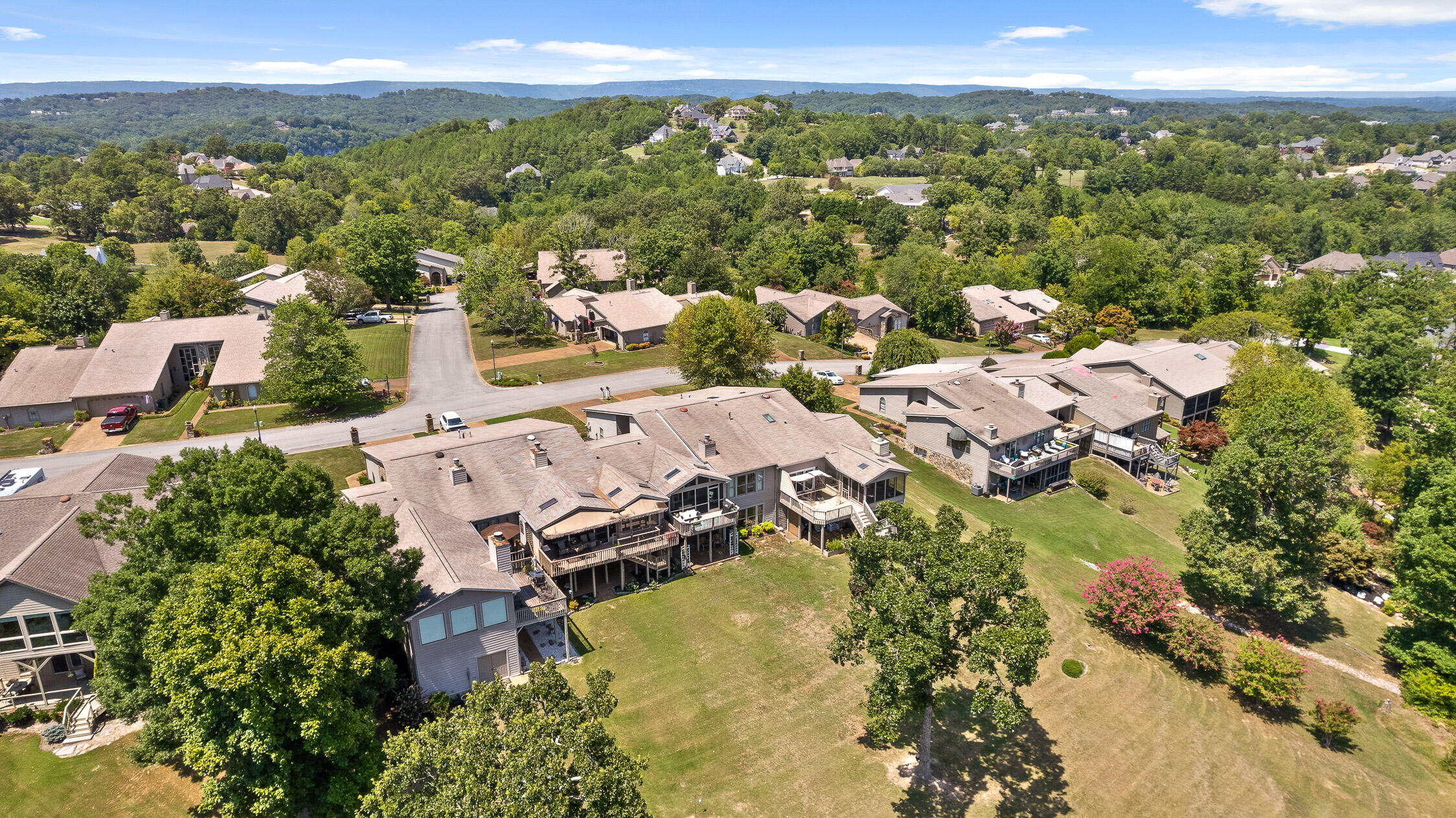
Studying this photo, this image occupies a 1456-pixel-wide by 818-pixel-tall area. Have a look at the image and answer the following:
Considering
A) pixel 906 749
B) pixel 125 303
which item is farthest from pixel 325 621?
pixel 125 303

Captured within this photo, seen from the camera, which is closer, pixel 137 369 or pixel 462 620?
pixel 462 620

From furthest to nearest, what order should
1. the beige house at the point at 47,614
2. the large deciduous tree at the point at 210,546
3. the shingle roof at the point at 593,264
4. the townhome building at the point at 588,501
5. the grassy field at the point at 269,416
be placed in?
the shingle roof at the point at 593,264, the grassy field at the point at 269,416, the townhome building at the point at 588,501, the beige house at the point at 47,614, the large deciduous tree at the point at 210,546

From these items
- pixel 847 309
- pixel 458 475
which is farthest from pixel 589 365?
pixel 458 475

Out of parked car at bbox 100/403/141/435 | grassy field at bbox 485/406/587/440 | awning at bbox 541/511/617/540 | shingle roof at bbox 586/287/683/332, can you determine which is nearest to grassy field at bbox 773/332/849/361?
shingle roof at bbox 586/287/683/332

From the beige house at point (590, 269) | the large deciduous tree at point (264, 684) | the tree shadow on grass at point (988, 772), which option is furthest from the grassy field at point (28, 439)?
the tree shadow on grass at point (988, 772)

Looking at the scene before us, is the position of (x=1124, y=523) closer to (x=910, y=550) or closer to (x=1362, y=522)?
(x=1362, y=522)

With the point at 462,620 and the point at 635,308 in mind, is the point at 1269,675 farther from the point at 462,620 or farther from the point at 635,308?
the point at 635,308

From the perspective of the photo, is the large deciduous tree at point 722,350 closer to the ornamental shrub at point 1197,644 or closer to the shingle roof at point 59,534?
the ornamental shrub at point 1197,644

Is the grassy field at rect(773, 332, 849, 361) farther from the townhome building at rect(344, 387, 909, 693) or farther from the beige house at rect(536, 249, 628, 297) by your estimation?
the townhome building at rect(344, 387, 909, 693)
